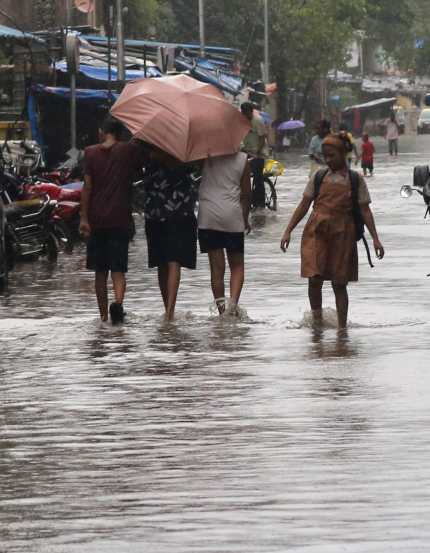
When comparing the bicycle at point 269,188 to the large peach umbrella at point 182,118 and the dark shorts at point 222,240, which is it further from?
the dark shorts at point 222,240

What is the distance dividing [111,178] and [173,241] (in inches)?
26.2

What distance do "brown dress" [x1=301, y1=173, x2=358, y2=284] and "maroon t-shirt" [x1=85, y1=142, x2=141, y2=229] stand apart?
146cm

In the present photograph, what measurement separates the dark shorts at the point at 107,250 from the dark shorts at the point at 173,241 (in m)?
0.21

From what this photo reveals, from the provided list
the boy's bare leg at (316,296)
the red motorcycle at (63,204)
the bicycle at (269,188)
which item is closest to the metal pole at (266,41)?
the bicycle at (269,188)

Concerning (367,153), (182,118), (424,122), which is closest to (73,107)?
(182,118)

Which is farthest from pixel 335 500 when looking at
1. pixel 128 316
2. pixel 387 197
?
pixel 387 197

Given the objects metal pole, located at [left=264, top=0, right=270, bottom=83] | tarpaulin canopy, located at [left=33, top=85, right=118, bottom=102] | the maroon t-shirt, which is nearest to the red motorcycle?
the maroon t-shirt

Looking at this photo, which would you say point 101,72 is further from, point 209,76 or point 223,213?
point 223,213

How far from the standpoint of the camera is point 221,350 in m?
12.7

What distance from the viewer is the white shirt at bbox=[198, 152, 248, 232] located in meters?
14.9

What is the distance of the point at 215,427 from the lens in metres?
9.23

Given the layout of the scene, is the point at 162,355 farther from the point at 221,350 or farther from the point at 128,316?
the point at 128,316

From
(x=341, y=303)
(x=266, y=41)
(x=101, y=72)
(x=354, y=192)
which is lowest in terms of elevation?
(x=341, y=303)

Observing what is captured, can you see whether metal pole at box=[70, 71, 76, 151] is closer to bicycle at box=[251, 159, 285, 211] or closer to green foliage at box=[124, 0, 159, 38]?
bicycle at box=[251, 159, 285, 211]
